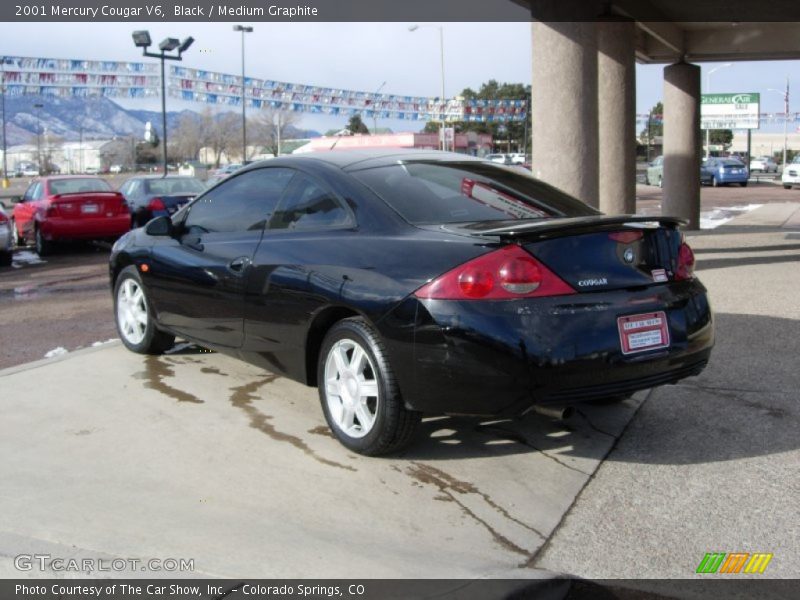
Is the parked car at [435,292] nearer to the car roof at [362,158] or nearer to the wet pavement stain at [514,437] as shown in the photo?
the car roof at [362,158]

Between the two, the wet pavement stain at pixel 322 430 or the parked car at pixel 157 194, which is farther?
the parked car at pixel 157 194

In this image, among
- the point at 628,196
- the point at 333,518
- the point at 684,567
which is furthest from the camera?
the point at 628,196

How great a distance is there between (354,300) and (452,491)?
1.04m

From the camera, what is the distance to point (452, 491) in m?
4.14

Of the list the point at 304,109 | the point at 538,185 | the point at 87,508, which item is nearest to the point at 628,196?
the point at 538,185

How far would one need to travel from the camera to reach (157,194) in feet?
58.8

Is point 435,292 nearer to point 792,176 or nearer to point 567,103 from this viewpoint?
point 567,103

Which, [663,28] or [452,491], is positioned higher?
[663,28]

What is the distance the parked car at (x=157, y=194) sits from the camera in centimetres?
1753

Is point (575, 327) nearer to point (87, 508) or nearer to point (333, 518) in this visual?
point (333, 518)

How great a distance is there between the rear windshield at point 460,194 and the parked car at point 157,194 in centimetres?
1283

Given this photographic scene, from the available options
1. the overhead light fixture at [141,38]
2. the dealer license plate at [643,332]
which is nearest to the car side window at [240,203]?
the dealer license plate at [643,332]

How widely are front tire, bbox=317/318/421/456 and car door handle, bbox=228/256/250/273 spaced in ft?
2.90

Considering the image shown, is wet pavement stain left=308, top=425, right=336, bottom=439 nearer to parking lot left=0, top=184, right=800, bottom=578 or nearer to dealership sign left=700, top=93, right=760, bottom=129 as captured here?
parking lot left=0, top=184, right=800, bottom=578
